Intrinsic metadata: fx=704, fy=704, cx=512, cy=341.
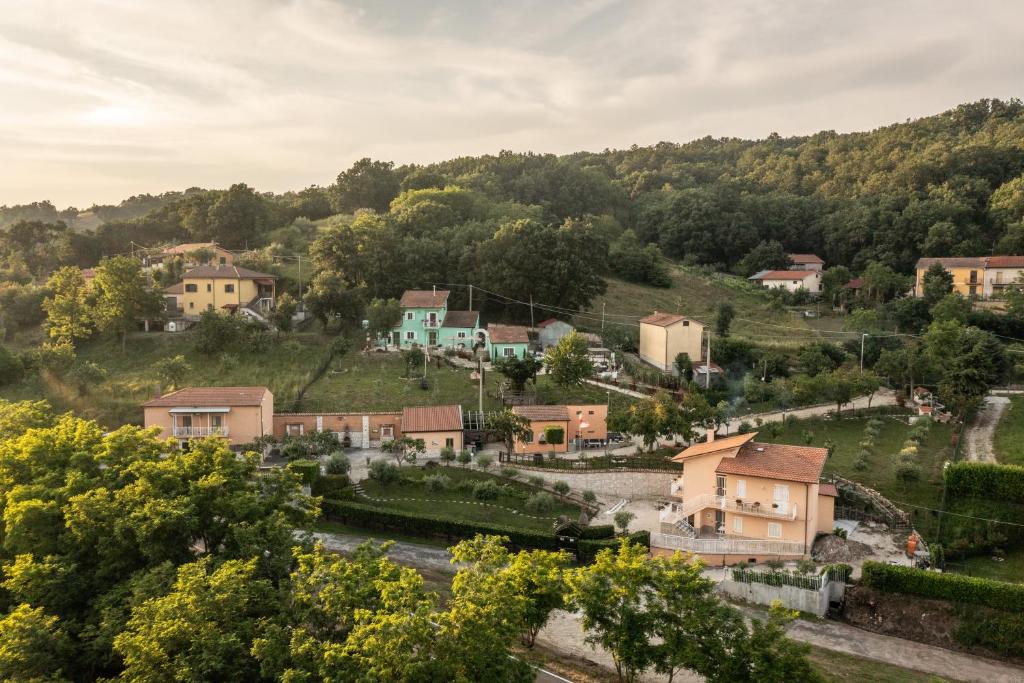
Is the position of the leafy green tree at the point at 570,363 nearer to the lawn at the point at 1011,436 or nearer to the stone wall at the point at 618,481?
the stone wall at the point at 618,481

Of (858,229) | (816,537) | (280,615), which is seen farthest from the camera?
(858,229)

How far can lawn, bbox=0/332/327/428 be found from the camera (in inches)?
1458

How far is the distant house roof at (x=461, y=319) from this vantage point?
4681 centimetres

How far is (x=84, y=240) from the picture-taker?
6594 cm

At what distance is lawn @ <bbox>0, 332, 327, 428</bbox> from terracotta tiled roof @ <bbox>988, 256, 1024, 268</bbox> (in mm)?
52991

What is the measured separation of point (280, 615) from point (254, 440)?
19711 millimetres

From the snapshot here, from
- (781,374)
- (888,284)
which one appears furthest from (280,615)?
(888,284)

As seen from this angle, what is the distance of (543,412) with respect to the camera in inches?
1362

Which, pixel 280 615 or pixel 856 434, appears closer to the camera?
pixel 280 615

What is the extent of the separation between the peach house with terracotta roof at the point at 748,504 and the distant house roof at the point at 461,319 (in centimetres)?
2183

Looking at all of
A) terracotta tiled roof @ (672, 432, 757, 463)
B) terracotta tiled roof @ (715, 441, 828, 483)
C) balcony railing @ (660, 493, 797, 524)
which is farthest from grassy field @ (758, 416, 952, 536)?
terracotta tiled roof @ (672, 432, 757, 463)

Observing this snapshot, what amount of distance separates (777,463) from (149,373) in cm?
3454

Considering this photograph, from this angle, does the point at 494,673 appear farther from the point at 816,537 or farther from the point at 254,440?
the point at 254,440

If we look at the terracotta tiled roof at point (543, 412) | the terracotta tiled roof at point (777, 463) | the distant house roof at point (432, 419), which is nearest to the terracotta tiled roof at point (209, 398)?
the distant house roof at point (432, 419)
